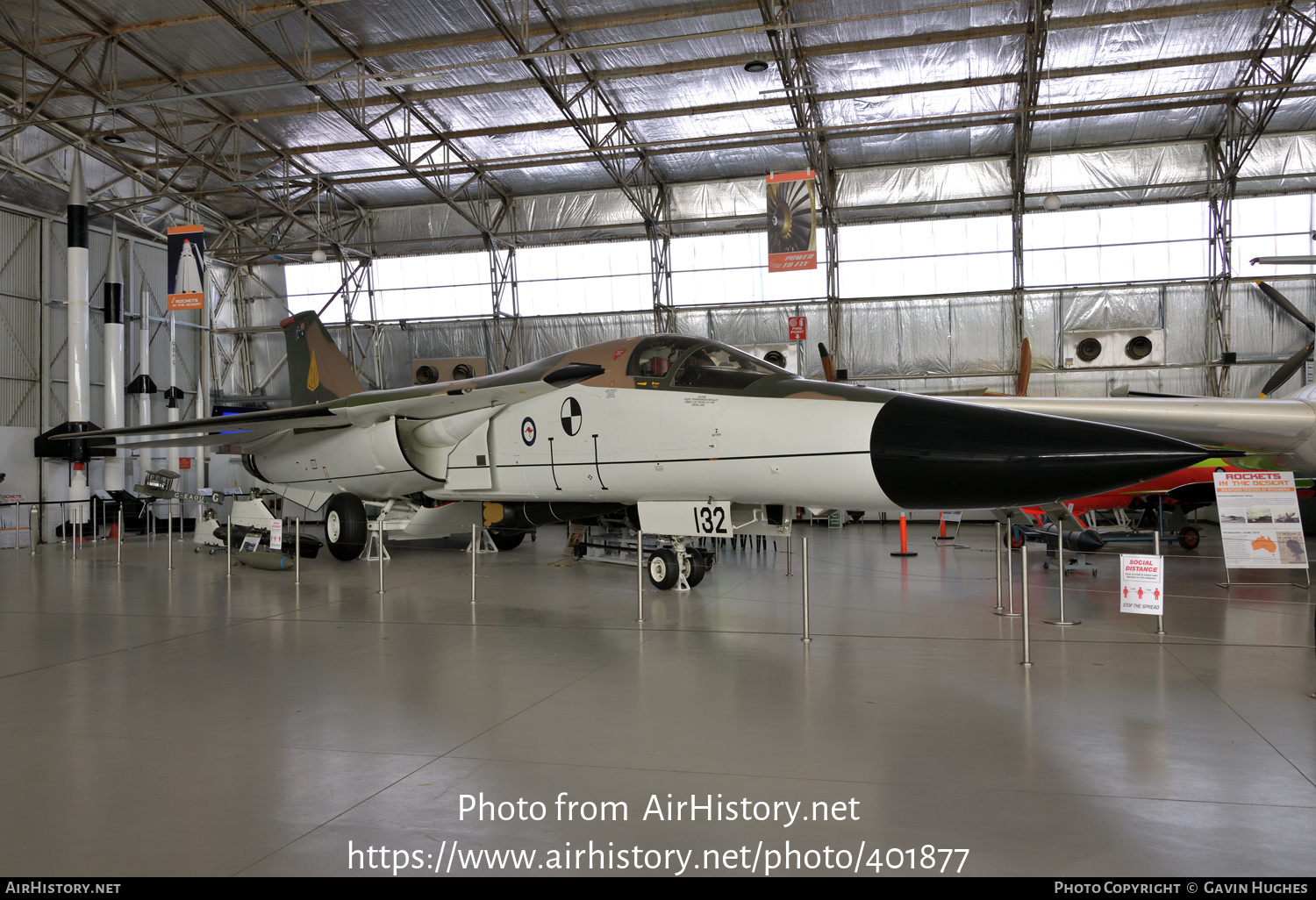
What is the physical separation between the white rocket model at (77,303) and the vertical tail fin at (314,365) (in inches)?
250

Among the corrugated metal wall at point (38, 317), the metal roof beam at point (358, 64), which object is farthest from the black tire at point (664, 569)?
the corrugated metal wall at point (38, 317)

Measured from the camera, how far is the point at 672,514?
25.1 ft

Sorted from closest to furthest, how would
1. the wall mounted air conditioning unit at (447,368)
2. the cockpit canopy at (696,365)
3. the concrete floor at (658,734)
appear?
1. the concrete floor at (658,734)
2. the cockpit canopy at (696,365)
3. the wall mounted air conditioning unit at (447,368)

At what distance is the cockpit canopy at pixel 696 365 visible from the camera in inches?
282

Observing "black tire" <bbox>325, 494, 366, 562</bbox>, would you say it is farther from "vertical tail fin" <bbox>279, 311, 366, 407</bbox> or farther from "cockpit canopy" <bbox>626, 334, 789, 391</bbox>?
"cockpit canopy" <bbox>626, 334, 789, 391</bbox>

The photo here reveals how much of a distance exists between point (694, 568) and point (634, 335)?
31.6 ft

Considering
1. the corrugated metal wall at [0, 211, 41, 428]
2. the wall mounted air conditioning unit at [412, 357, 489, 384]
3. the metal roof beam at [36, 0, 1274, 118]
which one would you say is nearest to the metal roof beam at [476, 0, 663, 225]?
the metal roof beam at [36, 0, 1274, 118]

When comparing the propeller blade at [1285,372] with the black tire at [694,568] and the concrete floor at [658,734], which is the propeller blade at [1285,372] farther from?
the black tire at [694,568]

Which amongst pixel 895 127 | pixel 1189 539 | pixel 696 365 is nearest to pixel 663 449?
pixel 696 365

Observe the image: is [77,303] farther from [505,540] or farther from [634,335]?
[634,335]

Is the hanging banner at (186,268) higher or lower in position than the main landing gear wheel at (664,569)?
higher

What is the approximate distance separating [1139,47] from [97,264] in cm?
2463

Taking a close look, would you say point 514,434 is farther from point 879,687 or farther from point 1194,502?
point 1194,502

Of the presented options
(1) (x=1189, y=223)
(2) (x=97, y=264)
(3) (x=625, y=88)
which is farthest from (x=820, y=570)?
(2) (x=97, y=264)
